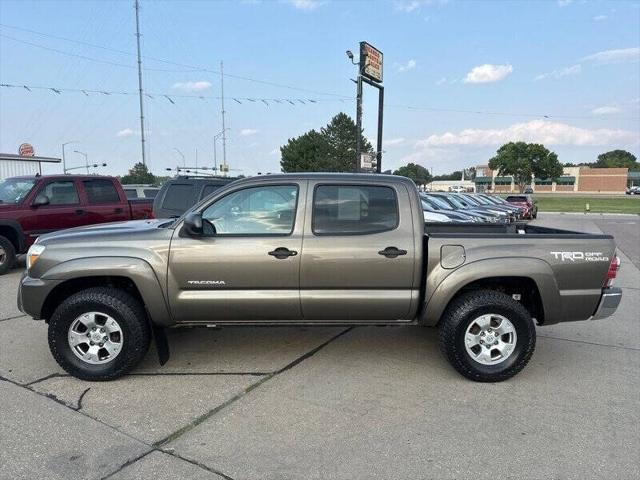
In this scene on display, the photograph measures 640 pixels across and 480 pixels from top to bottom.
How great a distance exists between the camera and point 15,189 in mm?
9055

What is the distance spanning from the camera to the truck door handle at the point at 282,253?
3.98 meters

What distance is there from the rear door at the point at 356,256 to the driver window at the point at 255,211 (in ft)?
0.63

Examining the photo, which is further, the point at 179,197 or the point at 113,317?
the point at 179,197

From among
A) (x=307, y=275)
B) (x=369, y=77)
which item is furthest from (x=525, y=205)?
(x=307, y=275)

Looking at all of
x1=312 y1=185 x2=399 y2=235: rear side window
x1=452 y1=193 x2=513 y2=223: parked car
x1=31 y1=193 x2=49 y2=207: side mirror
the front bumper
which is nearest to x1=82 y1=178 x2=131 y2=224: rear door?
x1=31 y1=193 x2=49 y2=207: side mirror

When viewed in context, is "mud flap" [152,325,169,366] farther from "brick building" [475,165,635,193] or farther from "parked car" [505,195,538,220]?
"brick building" [475,165,635,193]

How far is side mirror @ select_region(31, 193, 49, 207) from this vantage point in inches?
343

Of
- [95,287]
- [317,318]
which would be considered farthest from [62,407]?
[317,318]

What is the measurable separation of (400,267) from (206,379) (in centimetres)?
194

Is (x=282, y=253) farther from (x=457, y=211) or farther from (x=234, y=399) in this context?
(x=457, y=211)

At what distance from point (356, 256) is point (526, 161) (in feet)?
244

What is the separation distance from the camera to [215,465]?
9.54 feet

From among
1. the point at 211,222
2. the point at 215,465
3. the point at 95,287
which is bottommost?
the point at 215,465

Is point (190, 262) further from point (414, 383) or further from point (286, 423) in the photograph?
point (414, 383)
